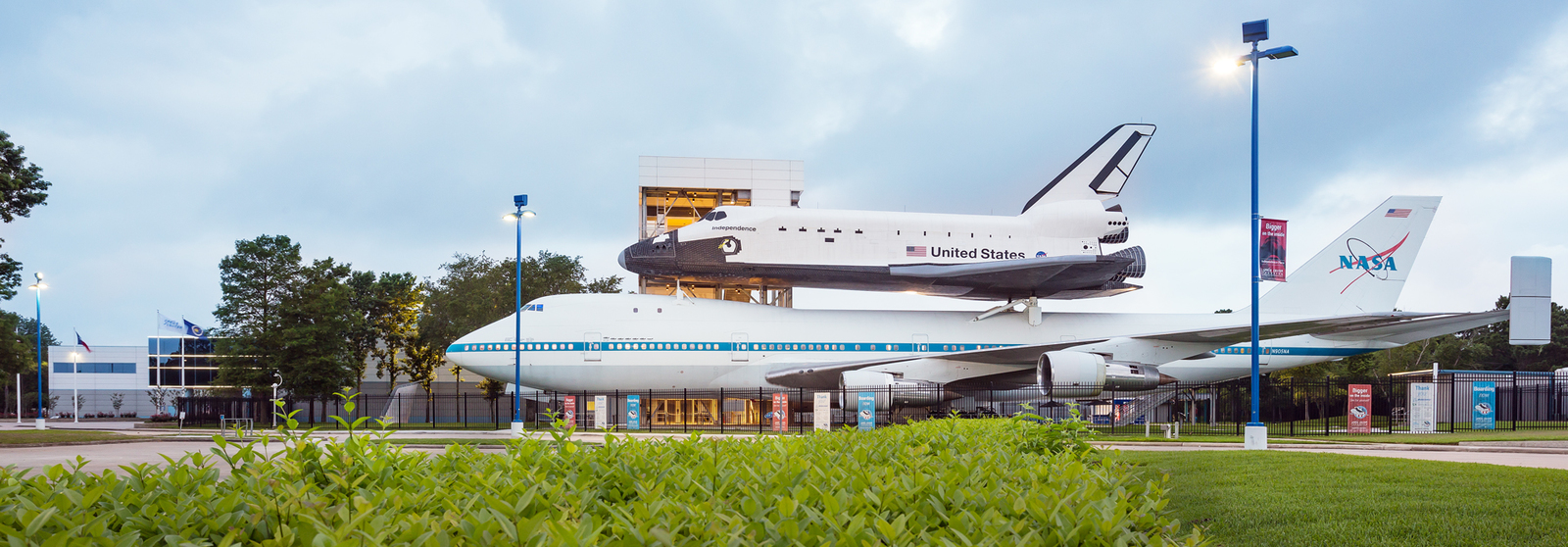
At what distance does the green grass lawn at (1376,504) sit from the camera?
20.6 ft

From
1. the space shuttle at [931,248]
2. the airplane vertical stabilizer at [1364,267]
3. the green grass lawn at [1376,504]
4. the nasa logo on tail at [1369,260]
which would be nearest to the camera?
the green grass lawn at [1376,504]

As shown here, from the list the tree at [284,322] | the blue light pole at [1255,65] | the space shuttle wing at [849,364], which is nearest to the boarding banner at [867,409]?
the space shuttle wing at [849,364]

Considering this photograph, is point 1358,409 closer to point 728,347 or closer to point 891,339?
point 891,339

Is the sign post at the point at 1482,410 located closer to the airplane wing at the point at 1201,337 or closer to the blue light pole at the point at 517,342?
the airplane wing at the point at 1201,337

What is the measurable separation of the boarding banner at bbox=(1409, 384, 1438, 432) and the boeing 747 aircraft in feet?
8.75

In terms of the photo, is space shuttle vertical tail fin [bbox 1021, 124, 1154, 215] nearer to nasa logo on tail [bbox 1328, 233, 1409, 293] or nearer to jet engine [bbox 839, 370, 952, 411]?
nasa logo on tail [bbox 1328, 233, 1409, 293]

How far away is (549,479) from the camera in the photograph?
378 centimetres

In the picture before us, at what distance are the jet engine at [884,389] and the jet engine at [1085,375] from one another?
3.68 m

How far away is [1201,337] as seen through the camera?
27.2m

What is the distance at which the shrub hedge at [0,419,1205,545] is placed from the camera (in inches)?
94.0

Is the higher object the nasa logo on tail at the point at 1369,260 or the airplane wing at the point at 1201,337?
the nasa logo on tail at the point at 1369,260

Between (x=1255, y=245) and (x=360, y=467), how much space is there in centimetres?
1738

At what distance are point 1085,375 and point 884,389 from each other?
590 cm

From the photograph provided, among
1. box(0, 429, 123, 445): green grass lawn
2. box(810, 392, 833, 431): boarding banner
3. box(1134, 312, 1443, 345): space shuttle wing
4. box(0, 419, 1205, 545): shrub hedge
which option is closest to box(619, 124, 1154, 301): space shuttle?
box(1134, 312, 1443, 345): space shuttle wing
